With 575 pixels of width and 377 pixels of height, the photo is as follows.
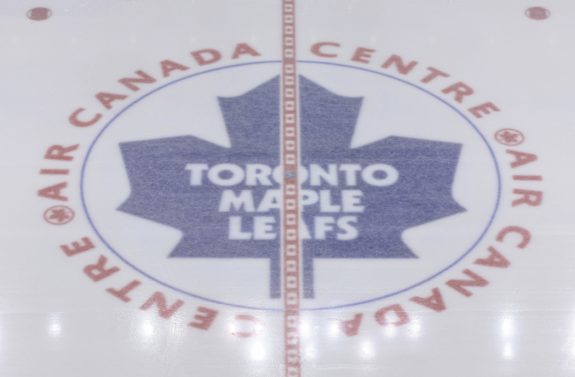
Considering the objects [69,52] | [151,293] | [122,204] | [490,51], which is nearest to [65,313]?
[151,293]

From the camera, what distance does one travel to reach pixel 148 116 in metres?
2.52

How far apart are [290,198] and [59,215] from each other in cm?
43

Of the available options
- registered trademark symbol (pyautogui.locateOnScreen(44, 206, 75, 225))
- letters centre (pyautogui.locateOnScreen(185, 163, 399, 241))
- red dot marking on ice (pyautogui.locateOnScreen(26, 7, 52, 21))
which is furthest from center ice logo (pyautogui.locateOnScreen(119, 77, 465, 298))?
red dot marking on ice (pyautogui.locateOnScreen(26, 7, 52, 21))

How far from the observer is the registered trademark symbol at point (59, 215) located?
7.39 feet

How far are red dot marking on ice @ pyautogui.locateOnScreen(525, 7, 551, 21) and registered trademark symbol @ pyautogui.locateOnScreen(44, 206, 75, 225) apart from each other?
1.22 m

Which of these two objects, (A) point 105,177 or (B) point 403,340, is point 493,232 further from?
(A) point 105,177

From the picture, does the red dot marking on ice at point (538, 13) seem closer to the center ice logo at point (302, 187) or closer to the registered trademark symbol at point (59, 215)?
the center ice logo at point (302, 187)

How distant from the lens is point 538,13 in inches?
113

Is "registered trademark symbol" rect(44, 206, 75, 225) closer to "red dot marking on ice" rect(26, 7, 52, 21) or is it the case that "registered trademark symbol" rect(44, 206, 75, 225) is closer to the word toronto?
the word toronto

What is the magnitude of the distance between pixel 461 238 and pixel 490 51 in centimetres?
66

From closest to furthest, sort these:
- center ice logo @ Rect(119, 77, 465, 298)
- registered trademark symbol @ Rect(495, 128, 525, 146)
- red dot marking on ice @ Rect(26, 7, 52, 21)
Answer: center ice logo @ Rect(119, 77, 465, 298) → registered trademark symbol @ Rect(495, 128, 525, 146) → red dot marking on ice @ Rect(26, 7, 52, 21)

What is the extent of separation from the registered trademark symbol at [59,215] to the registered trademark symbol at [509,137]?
2.79 ft

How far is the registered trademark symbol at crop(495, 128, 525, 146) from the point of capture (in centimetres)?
244

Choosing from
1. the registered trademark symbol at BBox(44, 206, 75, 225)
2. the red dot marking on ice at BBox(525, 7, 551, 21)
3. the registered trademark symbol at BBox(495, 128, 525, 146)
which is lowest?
the registered trademark symbol at BBox(44, 206, 75, 225)
